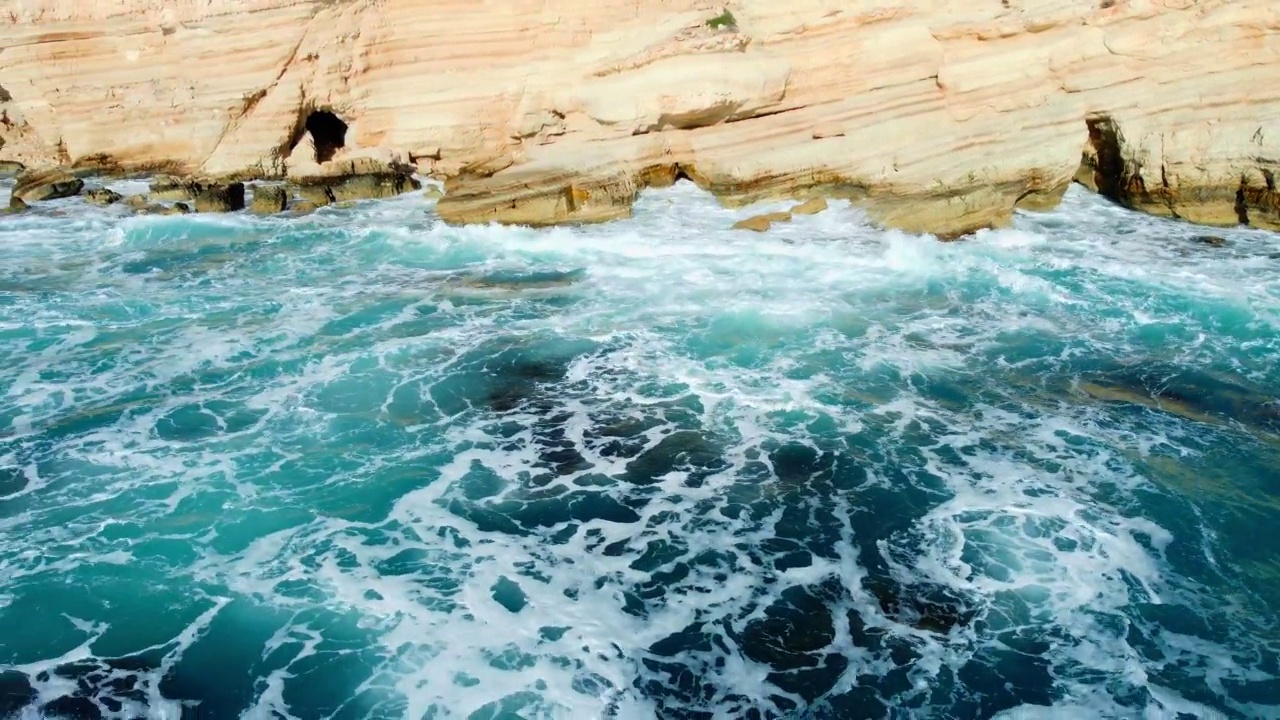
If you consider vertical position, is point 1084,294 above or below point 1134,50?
below

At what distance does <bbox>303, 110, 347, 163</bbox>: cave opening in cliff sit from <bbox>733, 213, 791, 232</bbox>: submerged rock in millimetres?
9612

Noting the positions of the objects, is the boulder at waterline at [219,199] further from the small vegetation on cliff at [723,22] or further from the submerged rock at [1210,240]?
the submerged rock at [1210,240]

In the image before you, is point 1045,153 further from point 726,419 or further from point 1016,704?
point 1016,704

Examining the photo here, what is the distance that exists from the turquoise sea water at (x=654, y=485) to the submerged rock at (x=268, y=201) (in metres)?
3.38

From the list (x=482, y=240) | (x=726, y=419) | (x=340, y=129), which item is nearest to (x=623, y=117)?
(x=482, y=240)

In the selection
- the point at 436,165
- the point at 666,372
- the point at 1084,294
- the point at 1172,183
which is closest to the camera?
the point at 666,372

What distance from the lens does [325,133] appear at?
22062 millimetres

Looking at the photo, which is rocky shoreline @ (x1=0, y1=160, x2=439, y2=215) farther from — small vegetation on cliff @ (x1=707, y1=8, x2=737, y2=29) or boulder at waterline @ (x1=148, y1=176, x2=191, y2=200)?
small vegetation on cliff @ (x1=707, y1=8, x2=737, y2=29)

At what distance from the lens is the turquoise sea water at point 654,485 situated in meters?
7.30

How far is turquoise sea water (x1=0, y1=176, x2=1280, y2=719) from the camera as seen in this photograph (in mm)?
7297

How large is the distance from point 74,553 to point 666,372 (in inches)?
263

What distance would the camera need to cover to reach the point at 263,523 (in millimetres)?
9086

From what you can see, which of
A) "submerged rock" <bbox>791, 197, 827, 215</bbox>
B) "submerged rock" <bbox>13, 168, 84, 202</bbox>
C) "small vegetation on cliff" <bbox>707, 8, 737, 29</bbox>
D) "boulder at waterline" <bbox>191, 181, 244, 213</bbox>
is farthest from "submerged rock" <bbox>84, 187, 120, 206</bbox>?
"submerged rock" <bbox>791, 197, 827, 215</bbox>

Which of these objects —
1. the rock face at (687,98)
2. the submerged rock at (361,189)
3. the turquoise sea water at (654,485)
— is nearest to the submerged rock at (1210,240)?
the turquoise sea water at (654,485)
